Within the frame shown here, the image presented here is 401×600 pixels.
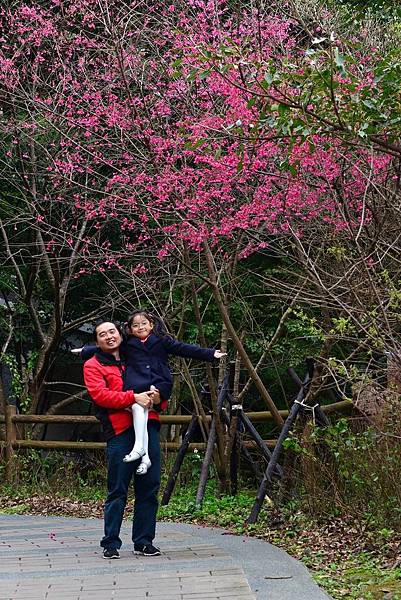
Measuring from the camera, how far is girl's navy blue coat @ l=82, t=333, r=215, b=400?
6605 millimetres

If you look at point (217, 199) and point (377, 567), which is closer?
point (377, 567)

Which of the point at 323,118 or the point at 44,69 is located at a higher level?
the point at 44,69

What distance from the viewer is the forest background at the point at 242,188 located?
6.10m

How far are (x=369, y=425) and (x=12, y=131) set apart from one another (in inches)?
260

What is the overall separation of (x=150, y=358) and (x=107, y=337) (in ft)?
1.09

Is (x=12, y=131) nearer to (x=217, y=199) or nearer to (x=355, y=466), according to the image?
(x=217, y=199)

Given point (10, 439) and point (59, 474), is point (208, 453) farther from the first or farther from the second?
point (10, 439)

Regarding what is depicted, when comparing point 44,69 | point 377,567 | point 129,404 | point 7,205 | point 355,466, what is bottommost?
point 377,567

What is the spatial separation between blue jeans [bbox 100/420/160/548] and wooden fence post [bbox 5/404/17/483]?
6.43m

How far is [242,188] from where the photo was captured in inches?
357

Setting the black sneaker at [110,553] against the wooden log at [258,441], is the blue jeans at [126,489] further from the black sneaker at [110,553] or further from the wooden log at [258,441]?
the wooden log at [258,441]

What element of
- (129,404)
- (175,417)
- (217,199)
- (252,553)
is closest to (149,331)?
(129,404)

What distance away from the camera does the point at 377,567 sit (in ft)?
19.3

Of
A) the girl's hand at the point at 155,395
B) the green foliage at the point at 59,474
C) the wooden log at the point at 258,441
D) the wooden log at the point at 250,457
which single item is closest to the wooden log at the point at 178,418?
the wooden log at the point at 250,457
